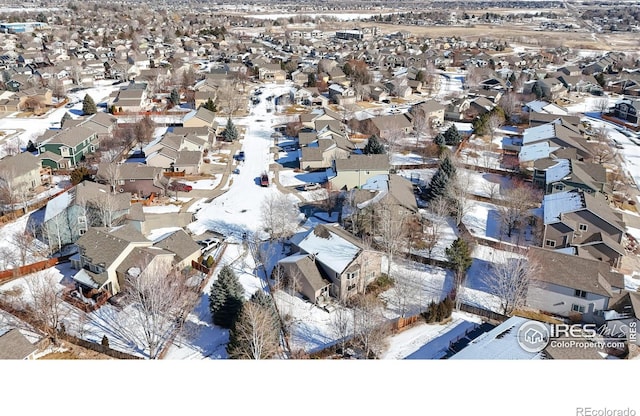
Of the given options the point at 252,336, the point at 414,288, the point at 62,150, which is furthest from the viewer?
the point at 62,150

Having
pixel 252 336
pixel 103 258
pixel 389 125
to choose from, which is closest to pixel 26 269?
pixel 103 258

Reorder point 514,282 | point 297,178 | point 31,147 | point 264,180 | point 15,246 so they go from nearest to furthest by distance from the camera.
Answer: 1. point 514,282
2. point 15,246
3. point 264,180
4. point 297,178
5. point 31,147

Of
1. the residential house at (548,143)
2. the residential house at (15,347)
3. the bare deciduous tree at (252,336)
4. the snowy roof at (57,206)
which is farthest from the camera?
the residential house at (548,143)

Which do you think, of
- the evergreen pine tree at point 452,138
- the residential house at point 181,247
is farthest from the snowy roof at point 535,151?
the residential house at point 181,247

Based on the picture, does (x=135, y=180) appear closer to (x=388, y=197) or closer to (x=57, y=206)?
(x=57, y=206)

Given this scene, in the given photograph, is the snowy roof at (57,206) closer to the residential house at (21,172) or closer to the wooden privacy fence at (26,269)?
the wooden privacy fence at (26,269)

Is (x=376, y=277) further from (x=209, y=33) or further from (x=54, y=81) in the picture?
(x=209, y=33)
